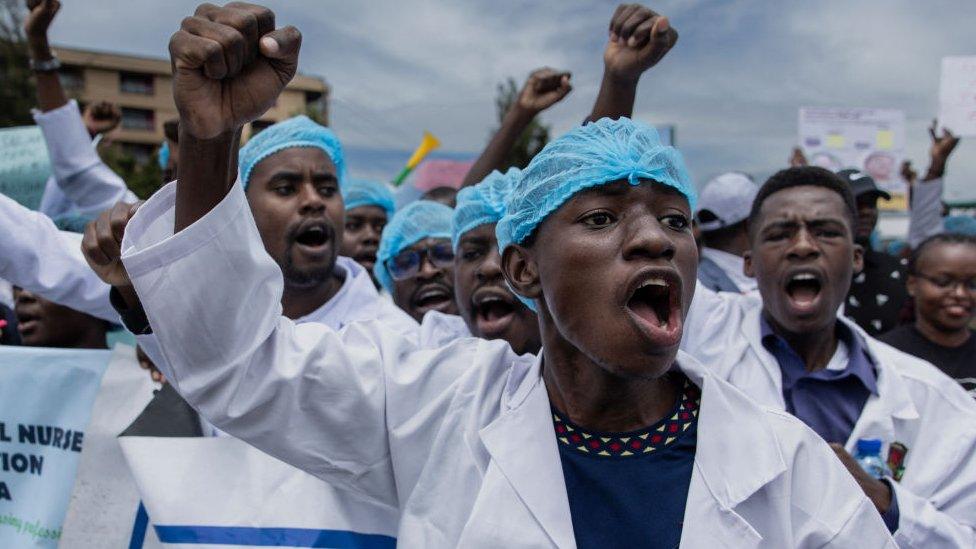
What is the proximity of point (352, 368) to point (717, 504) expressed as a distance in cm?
85

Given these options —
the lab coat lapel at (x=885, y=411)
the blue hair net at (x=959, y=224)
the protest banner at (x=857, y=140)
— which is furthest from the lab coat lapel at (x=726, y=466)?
the protest banner at (x=857, y=140)

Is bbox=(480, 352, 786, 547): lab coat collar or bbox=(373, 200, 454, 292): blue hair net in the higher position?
bbox=(480, 352, 786, 547): lab coat collar

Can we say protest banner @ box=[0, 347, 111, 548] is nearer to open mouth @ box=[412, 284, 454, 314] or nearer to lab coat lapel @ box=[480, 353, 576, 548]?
open mouth @ box=[412, 284, 454, 314]

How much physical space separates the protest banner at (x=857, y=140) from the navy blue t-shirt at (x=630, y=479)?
20.6 ft

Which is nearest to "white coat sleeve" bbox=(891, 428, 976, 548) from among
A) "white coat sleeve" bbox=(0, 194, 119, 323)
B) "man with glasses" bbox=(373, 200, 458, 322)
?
"man with glasses" bbox=(373, 200, 458, 322)

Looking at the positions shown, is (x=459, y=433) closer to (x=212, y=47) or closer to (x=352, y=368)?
(x=352, y=368)

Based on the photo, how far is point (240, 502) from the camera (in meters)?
2.20

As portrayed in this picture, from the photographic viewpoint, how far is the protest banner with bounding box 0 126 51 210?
441 cm

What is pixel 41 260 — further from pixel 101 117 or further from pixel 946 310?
pixel 946 310

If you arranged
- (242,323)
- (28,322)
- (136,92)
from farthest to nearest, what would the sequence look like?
(136,92) → (28,322) → (242,323)

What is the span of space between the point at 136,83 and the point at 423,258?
68.6 metres

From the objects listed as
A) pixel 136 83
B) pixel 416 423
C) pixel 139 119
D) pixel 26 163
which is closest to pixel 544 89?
pixel 416 423

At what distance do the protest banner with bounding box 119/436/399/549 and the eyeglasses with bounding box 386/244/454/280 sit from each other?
70.2 inches

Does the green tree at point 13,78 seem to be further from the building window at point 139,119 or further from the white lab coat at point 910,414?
the building window at point 139,119
